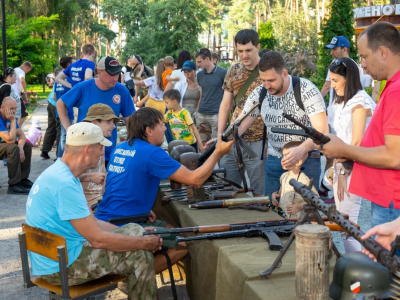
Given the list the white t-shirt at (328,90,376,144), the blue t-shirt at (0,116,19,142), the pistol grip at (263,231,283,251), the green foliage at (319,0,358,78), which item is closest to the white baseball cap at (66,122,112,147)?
the pistol grip at (263,231,283,251)

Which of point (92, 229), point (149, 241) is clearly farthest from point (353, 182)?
point (92, 229)

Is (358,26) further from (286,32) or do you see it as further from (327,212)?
(327,212)

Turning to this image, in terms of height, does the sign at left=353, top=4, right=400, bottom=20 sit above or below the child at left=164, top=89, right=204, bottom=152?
above

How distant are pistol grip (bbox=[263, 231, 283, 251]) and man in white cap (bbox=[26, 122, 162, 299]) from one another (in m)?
0.87

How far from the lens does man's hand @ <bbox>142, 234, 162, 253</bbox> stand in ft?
11.3

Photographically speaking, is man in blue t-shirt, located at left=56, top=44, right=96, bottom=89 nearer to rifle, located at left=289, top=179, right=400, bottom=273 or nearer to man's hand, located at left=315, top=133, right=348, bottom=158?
man's hand, located at left=315, top=133, right=348, bottom=158

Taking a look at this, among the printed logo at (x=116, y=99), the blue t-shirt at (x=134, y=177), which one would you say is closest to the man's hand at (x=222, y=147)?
the blue t-shirt at (x=134, y=177)

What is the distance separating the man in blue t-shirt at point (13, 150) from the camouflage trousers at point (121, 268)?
17.0 feet

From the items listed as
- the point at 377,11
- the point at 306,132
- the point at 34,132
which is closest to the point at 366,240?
the point at 306,132

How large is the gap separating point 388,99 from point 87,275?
2.23 meters

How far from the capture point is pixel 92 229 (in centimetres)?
316

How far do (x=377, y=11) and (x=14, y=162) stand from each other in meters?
16.3

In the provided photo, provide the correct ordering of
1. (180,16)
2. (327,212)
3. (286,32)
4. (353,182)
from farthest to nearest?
(180,16), (286,32), (353,182), (327,212)

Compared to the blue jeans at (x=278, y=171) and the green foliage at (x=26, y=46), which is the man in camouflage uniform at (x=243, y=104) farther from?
the green foliage at (x=26, y=46)
